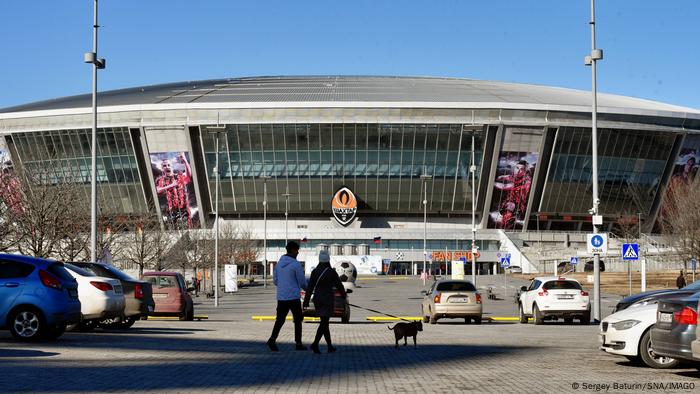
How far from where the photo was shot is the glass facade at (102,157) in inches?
3932

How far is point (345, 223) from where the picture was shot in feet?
351

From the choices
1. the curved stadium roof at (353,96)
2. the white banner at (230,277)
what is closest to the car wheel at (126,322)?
the white banner at (230,277)

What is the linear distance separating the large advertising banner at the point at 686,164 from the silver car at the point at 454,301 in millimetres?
75035

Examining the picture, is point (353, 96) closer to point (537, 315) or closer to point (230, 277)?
point (230, 277)

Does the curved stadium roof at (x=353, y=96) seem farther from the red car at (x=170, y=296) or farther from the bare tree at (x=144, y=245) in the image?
the red car at (x=170, y=296)


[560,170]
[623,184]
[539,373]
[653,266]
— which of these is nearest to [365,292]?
[653,266]

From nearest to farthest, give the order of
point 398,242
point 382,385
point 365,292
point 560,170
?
point 382,385 → point 365,292 → point 560,170 → point 398,242

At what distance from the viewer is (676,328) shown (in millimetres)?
14383

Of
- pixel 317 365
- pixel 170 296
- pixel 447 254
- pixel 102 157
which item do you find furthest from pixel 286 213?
pixel 317 365

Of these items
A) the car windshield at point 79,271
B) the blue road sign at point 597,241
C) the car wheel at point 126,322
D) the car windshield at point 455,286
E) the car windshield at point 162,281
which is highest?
the blue road sign at point 597,241

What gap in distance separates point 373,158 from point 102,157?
93.6 ft

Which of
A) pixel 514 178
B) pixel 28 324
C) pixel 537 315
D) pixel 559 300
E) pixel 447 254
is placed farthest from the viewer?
pixel 447 254

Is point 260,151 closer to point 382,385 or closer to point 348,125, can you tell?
point 348,125

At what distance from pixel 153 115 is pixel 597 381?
86.8 m
